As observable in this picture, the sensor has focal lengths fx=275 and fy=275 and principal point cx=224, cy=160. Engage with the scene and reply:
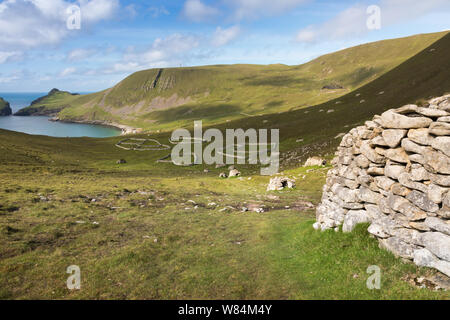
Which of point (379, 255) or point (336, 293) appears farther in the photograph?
point (379, 255)

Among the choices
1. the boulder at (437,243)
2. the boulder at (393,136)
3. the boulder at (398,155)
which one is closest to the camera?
the boulder at (437,243)

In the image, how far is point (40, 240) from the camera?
18438 millimetres

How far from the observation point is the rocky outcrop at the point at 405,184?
10688 millimetres

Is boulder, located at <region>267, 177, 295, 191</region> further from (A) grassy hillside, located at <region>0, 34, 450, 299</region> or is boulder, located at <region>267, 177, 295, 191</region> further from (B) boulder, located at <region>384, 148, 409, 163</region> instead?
(B) boulder, located at <region>384, 148, 409, 163</region>

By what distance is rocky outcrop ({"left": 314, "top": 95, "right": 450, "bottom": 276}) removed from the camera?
10688 mm

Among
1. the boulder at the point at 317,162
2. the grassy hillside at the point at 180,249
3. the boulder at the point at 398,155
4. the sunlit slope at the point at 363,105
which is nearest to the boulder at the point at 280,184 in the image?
the grassy hillside at the point at 180,249

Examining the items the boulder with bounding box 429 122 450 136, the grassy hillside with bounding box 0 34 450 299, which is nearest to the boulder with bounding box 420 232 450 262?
the grassy hillside with bounding box 0 34 450 299

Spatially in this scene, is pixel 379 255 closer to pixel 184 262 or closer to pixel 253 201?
pixel 184 262

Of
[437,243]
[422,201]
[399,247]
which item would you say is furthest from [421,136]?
[399,247]

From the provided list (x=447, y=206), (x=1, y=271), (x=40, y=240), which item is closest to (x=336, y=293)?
(x=447, y=206)

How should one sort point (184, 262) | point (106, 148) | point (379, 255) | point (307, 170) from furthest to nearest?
point (106, 148) < point (307, 170) < point (184, 262) < point (379, 255)

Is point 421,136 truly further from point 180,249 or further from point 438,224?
point 180,249

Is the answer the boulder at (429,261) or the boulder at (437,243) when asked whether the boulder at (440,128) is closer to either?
the boulder at (437,243)
